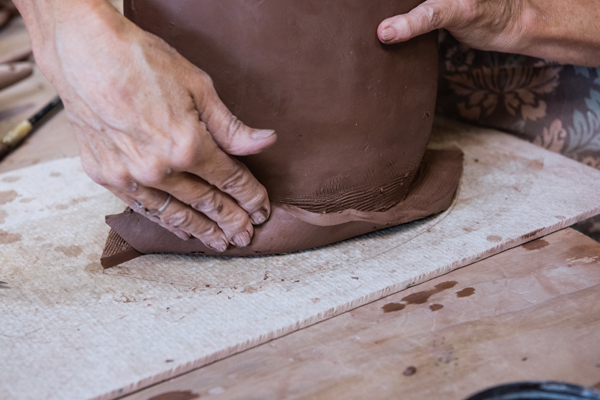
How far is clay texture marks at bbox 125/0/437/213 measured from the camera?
2.61 ft

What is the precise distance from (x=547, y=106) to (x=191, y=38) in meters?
1.01

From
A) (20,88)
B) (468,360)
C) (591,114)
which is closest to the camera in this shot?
(468,360)

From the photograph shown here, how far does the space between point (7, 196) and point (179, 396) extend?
2.62ft

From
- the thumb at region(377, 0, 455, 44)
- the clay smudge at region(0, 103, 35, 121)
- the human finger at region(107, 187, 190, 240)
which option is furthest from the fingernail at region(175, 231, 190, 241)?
the clay smudge at region(0, 103, 35, 121)

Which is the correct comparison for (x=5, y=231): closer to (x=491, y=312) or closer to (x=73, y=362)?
(x=73, y=362)

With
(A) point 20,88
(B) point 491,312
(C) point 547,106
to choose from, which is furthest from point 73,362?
(A) point 20,88

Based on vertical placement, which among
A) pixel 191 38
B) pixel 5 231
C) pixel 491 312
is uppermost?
pixel 191 38

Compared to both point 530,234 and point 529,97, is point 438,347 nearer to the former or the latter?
point 530,234

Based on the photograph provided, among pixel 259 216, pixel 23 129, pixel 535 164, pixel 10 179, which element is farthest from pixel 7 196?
pixel 535 164

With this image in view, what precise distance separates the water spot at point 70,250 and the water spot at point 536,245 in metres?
0.88

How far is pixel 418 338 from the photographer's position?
772 mm

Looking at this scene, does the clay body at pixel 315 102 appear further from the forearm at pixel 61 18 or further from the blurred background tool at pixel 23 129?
the blurred background tool at pixel 23 129

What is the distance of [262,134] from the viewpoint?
800mm

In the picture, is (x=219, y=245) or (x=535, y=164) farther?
(x=535, y=164)
